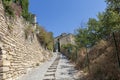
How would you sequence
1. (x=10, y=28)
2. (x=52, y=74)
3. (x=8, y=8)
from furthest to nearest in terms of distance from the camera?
(x=52, y=74) → (x=8, y=8) → (x=10, y=28)

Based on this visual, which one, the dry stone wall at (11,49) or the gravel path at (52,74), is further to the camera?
the gravel path at (52,74)

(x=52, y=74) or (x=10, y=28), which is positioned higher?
(x=10, y=28)

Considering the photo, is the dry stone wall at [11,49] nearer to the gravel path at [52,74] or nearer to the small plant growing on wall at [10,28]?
the small plant growing on wall at [10,28]

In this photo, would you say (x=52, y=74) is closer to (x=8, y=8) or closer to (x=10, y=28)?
(x=10, y=28)

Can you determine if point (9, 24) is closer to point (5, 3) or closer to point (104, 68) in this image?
point (5, 3)

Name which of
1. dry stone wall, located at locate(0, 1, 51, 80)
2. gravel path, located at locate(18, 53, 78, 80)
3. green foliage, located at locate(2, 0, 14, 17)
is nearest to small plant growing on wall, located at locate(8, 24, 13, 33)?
dry stone wall, located at locate(0, 1, 51, 80)

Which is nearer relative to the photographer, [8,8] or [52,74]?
[8,8]

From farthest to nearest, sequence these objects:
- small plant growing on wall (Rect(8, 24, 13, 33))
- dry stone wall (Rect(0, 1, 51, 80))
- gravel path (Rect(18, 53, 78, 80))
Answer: gravel path (Rect(18, 53, 78, 80)), small plant growing on wall (Rect(8, 24, 13, 33)), dry stone wall (Rect(0, 1, 51, 80))

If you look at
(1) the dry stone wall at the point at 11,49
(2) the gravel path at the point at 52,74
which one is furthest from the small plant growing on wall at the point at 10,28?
(2) the gravel path at the point at 52,74

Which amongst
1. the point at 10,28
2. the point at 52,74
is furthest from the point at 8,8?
the point at 52,74

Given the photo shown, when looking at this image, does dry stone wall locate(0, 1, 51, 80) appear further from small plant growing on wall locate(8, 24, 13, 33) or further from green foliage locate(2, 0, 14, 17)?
green foliage locate(2, 0, 14, 17)

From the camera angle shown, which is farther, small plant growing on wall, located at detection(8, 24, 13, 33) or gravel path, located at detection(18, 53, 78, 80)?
gravel path, located at detection(18, 53, 78, 80)

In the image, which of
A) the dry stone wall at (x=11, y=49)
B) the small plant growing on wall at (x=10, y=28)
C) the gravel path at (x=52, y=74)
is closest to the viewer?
the dry stone wall at (x=11, y=49)

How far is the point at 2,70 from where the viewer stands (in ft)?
24.6
